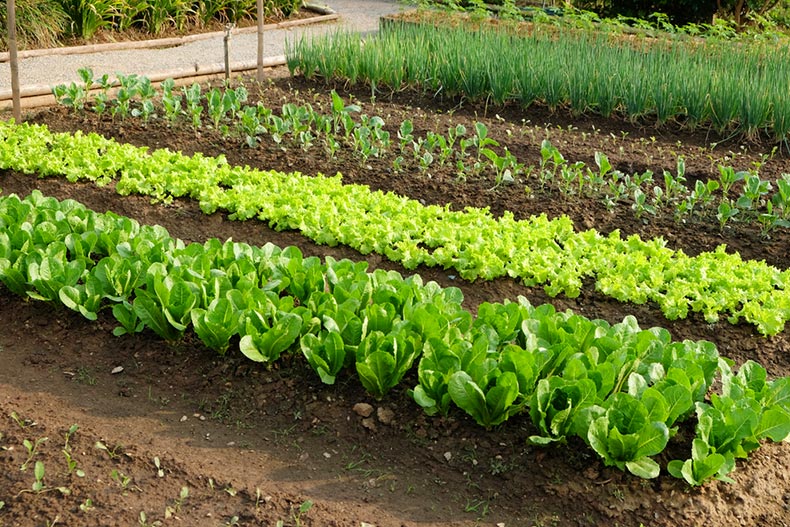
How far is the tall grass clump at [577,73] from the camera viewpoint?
7.66m

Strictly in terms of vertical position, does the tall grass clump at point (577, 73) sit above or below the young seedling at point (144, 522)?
above

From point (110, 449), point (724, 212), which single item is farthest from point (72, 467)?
point (724, 212)

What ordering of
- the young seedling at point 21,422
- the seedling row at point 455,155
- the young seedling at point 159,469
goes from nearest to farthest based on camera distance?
1. the young seedling at point 159,469
2. the young seedling at point 21,422
3. the seedling row at point 455,155

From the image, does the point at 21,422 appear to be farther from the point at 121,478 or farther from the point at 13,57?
the point at 13,57

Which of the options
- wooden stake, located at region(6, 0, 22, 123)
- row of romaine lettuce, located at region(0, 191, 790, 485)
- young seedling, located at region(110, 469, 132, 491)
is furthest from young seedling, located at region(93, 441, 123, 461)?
wooden stake, located at region(6, 0, 22, 123)

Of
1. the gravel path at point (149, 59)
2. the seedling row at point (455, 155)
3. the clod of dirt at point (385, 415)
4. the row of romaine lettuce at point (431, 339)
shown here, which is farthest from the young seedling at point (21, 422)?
the gravel path at point (149, 59)

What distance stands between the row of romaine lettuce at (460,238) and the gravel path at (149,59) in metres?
2.76

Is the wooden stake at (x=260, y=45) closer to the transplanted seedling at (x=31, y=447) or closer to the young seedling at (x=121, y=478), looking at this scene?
the transplanted seedling at (x=31, y=447)

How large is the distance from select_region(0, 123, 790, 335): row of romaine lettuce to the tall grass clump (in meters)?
2.51

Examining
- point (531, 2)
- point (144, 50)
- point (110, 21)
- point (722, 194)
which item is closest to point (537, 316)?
point (722, 194)

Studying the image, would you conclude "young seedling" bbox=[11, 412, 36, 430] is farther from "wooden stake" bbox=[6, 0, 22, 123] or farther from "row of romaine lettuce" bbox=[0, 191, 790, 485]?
"wooden stake" bbox=[6, 0, 22, 123]

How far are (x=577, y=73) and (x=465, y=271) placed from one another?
3704 millimetres

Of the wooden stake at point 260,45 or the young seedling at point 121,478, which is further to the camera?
the wooden stake at point 260,45

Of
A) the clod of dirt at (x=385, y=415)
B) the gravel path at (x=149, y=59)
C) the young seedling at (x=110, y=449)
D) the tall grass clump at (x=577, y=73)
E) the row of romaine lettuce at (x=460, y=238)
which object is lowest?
the young seedling at (x=110, y=449)
